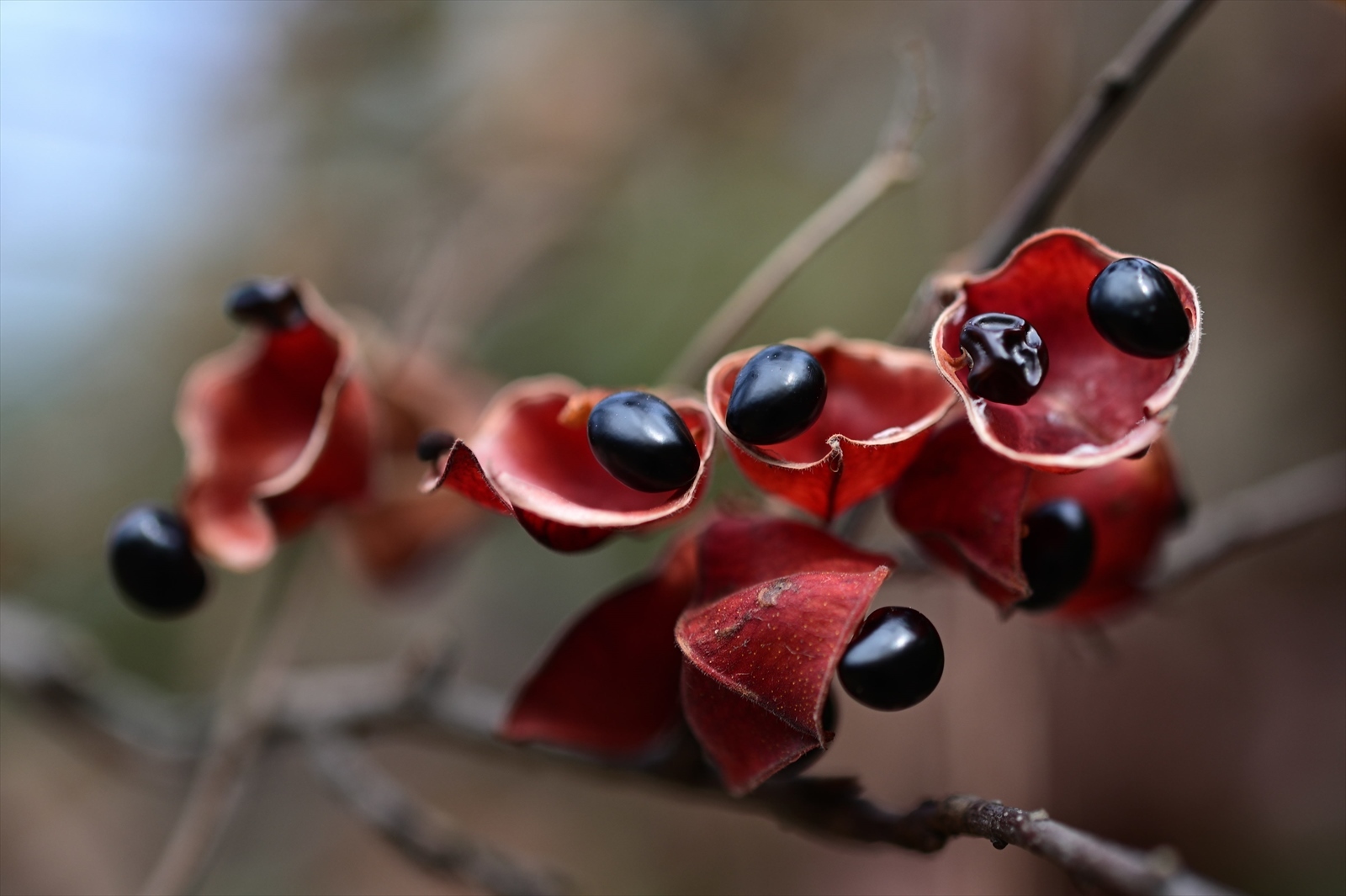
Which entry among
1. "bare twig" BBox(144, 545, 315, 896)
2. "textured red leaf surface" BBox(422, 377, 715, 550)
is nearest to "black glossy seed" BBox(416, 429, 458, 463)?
"textured red leaf surface" BBox(422, 377, 715, 550)

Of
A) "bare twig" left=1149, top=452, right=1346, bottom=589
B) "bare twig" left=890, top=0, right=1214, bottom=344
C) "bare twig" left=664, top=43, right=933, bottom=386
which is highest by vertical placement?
"bare twig" left=664, top=43, right=933, bottom=386

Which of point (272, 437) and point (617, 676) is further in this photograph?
point (272, 437)

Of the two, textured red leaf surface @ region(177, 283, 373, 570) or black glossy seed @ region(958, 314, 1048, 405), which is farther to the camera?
textured red leaf surface @ region(177, 283, 373, 570)

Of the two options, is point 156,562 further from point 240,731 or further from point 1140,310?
point 1140,310

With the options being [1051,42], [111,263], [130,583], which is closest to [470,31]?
[111,263]

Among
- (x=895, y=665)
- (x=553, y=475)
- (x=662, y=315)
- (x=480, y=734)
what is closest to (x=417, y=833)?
(x=480, y=734)

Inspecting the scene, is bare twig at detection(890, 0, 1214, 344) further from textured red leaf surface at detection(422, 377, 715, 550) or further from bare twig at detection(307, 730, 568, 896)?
bare twig at detection(307, 730, 568, 896)
